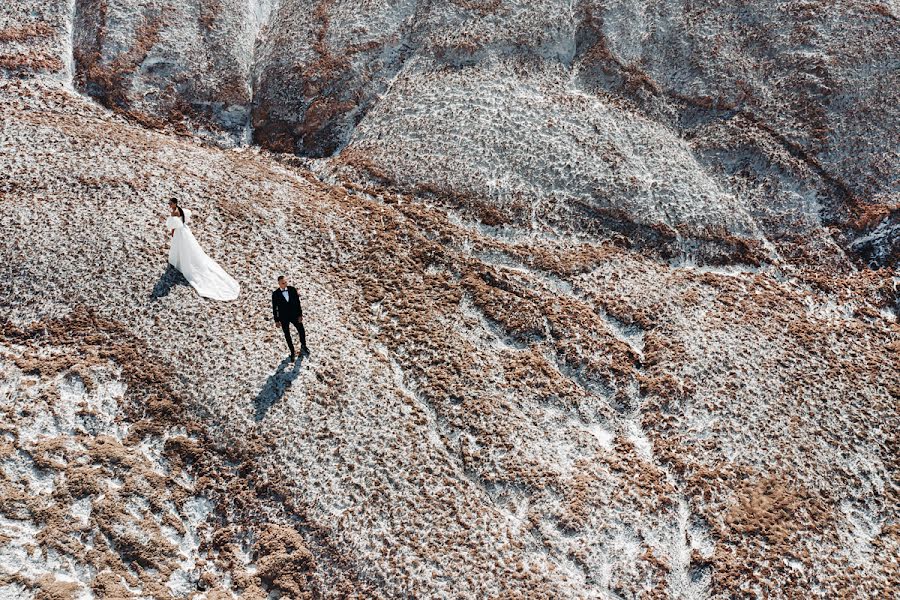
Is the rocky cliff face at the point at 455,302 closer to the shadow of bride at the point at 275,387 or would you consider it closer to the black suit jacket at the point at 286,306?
the shadow of bride at the point at 275,387

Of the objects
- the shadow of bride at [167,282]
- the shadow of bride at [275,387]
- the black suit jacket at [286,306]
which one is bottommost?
the shadow of bride at [275,387]

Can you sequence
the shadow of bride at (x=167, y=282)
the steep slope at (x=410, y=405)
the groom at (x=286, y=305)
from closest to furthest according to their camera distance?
1. the steep slope at (x=410, y=405)
2. the groom at (x=286, y=305)
3. the shadow of bride at (x=167, y=282)

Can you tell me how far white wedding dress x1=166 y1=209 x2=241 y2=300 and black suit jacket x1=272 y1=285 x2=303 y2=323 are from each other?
4.41 metres

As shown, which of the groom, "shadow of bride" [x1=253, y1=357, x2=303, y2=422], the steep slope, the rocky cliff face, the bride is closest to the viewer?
the steep slope

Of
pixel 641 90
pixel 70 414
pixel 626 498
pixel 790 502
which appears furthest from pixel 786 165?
pixel 70 414

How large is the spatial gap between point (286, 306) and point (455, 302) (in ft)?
26.9

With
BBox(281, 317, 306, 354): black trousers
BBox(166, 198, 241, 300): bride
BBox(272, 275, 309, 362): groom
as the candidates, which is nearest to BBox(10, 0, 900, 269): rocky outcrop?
BBox(166, 198, 241, 300): bride

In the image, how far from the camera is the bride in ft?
71.2

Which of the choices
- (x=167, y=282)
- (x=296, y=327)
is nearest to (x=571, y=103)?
(x=296, y=327)

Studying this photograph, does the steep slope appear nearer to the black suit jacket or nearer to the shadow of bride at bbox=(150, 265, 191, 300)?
the shadow of bride at bbox=(150, 265, 191, 300)

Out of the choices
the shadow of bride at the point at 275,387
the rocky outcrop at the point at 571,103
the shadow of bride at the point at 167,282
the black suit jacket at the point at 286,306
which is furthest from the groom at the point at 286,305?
the rocky outcrop at the point at 571,103

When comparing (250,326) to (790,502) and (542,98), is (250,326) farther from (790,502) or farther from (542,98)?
(542,98)

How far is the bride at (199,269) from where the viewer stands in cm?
2169

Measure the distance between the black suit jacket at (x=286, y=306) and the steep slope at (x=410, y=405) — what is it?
2.42 m
